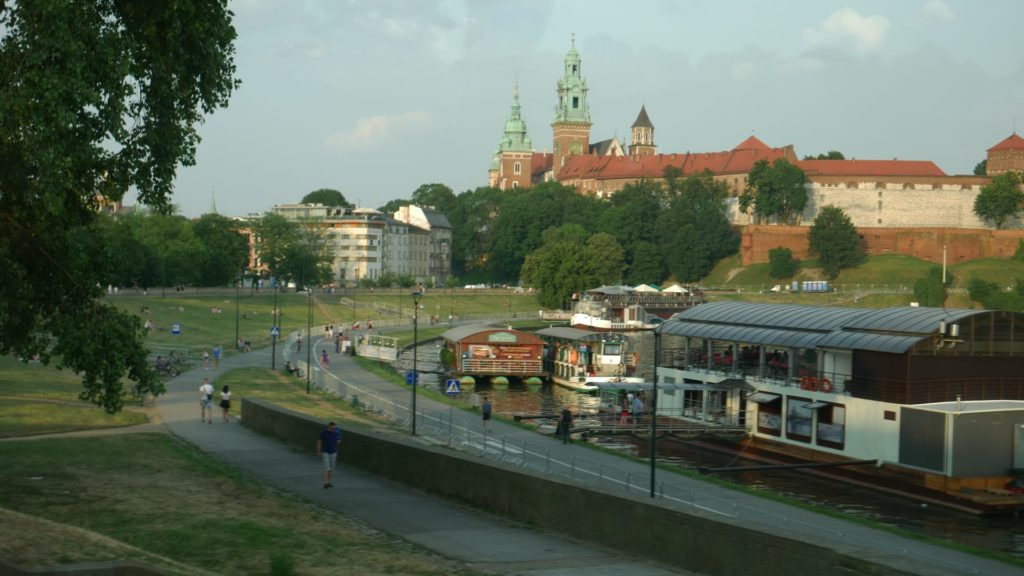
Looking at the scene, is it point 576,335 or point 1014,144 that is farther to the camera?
point 1014,144

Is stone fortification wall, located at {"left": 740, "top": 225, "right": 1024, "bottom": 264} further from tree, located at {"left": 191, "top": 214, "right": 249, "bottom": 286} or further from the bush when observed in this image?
tree, located at {"left": 191, "top": 214, "right": 249, "bottom": 286}

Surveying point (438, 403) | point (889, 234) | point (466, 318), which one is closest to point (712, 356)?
point (438, 403)

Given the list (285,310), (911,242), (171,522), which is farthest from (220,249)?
(171,522)

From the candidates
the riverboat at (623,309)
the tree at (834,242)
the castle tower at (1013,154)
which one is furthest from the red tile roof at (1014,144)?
the riverboat at (623,309)

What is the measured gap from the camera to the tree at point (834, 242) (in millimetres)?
163125

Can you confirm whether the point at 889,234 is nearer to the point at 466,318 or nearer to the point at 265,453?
the point at 466,318

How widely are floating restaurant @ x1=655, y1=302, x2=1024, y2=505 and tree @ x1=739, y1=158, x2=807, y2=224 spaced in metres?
134

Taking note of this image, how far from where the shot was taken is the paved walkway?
19.2 m

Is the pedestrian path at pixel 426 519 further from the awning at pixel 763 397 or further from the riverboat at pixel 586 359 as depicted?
the riverboat at pixel 586 359

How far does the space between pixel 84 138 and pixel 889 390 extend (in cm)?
3132

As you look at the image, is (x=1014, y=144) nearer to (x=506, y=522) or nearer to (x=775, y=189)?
(x=775, y=189)

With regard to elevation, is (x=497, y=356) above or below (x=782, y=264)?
below

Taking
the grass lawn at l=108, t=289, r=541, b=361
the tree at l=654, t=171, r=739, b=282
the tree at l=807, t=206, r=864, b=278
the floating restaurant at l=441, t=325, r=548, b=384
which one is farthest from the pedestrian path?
the tree at l=654, t=171, r=739, b=282

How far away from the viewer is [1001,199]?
576ft
